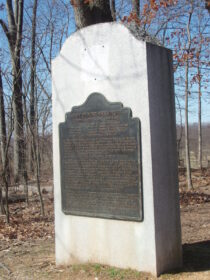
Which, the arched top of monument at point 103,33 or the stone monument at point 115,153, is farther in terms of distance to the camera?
the arched top of monument at point 103,33

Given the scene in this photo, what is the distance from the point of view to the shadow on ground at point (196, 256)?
4785 mm

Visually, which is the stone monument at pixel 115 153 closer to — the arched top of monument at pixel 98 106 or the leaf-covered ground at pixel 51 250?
the arched top of monument at pixel 98 106

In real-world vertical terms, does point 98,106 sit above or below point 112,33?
below

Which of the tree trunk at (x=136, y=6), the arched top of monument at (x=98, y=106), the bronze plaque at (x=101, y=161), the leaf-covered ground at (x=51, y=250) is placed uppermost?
the tree trunk at (x=136, y=6)

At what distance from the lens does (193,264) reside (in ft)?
16.1

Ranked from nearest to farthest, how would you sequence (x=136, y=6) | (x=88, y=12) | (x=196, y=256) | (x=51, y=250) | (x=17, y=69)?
1. (x=196, y=256)
2. (x=51, y=250)
3. (x=88, y=12)
4. (x=17, y=69)
5. (x=136, y=6)

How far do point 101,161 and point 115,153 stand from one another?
244 mm

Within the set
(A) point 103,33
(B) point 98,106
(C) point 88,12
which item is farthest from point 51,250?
(C) point 88,12

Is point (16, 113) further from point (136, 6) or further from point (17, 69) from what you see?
point (136, 6)

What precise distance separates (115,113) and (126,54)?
0.70 metres

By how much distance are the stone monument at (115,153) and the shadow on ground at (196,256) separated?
8.2 inches

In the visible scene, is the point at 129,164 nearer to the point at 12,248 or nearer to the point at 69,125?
the point at 69,125

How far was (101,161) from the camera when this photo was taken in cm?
488

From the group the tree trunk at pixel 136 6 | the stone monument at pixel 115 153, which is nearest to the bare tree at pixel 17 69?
the tree trunk at pixel 136 6
